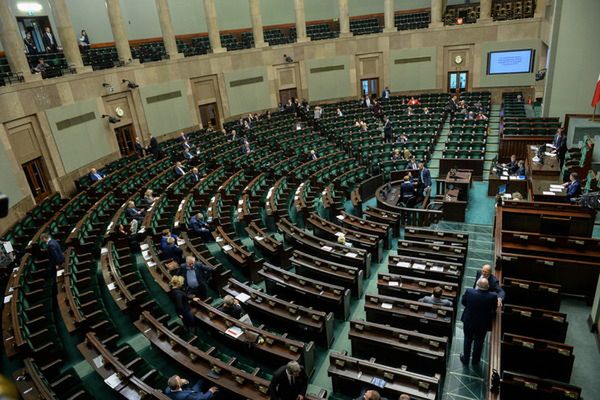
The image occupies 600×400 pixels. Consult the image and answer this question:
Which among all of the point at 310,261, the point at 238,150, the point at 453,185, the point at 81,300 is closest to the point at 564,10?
the point at 453,185

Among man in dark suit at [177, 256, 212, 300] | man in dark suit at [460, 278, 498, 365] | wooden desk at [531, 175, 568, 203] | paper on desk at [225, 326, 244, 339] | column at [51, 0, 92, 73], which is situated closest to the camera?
man in dark suit at [460, 278, 498, 365]

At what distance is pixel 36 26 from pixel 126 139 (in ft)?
26.0

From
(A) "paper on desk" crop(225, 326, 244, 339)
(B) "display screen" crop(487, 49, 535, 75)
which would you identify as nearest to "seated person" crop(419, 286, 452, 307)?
(A) "paper on desk" crop(225, 326, 244, 339)

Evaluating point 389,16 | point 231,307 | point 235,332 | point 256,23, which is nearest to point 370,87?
point 389,16

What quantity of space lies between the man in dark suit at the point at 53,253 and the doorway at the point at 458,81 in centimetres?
2163

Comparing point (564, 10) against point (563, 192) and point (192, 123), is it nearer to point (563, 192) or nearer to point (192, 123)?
point (563, 192)

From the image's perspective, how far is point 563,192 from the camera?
388 inches

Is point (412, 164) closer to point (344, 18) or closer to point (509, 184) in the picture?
point (509, 184)

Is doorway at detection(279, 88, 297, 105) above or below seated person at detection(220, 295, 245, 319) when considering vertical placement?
above

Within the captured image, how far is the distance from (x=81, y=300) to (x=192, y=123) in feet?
46.4

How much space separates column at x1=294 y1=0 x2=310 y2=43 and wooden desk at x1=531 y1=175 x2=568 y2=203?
1564 centimetres

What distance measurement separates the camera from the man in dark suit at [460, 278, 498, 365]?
5426 millimetres

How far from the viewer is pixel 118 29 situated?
17.0m

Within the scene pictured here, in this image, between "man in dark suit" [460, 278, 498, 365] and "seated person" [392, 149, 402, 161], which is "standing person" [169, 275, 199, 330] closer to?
"man in dark suit" [460, 278, 498, 365]
